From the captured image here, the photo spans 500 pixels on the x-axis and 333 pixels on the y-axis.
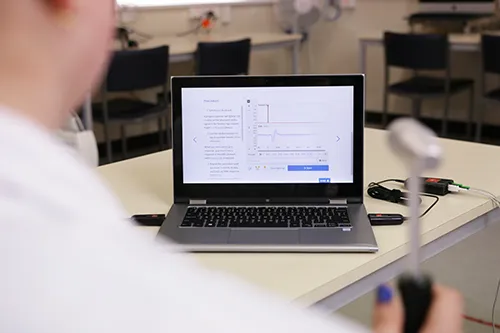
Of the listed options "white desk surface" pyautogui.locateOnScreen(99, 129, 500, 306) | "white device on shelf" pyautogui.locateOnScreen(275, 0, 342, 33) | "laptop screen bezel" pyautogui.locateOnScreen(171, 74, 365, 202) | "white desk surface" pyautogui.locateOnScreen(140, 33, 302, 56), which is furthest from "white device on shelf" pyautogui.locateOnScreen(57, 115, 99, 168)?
"white device on shelf" pyautogui.locateOnScreen(275, 0, 342, 33)

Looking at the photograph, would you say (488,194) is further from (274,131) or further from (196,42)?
(196,42)

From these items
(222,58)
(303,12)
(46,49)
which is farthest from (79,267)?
(303,12)

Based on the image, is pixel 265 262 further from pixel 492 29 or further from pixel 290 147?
pixel 492 29

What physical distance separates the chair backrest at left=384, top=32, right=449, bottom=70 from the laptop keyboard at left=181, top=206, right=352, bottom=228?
3.37 m

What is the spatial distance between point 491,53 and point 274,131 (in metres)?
3.24

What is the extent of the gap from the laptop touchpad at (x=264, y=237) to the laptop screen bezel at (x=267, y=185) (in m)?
0.19

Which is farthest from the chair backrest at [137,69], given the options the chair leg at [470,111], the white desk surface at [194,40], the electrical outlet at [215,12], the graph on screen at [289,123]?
the graph on screen at [289,123]

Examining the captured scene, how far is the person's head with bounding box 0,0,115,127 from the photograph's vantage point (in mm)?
448

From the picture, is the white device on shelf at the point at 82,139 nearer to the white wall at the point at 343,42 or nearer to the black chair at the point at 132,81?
the black chair at the point at 132,81

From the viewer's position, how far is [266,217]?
4.80 ft

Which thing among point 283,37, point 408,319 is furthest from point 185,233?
point 283,37

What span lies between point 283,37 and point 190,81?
12.3ft

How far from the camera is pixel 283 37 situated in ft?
17.1

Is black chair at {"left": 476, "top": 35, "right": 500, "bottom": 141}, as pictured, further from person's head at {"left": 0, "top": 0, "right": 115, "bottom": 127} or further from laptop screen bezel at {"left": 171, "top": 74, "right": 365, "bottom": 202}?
person's head at {"left": 0, "top": 0, "right": 115, "bottom": 127}
